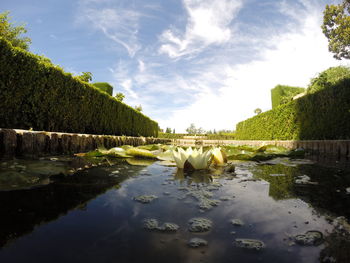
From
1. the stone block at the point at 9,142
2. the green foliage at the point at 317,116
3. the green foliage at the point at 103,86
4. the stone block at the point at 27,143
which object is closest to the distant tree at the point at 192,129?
the green foliage at the point at 103,86

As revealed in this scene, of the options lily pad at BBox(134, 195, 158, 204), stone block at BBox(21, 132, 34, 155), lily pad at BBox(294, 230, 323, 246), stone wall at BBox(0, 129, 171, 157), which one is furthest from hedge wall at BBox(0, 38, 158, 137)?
lily pad at BBox(294, 230, 323, 246)

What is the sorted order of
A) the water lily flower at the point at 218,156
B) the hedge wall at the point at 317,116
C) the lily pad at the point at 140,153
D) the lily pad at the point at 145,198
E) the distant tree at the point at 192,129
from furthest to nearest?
the distant tree at the point at 192,129 → the hedge wall at the point at 317,116 → the lily pad at the point at 140,153 → the water lily flower at the point at 218,156 → the lily pad at the point at 145,198

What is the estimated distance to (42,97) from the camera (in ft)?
13.4

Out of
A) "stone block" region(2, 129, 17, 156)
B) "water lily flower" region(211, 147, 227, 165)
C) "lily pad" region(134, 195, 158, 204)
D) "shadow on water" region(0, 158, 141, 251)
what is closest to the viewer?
"shadow on water" region(0, 158, 141, 251)

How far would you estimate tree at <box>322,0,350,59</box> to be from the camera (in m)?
15.4

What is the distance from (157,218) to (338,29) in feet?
71.4

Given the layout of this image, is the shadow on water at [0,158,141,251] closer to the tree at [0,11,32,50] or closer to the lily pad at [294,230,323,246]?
the lily pad at [294,230,323,246]

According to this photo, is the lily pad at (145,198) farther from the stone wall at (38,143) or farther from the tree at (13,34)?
the tree at (13,34)

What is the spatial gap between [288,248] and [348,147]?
4.34 m

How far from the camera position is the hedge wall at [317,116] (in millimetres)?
4953

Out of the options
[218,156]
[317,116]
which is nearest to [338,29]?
[317,116]

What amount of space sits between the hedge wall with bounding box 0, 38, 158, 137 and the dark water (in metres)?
3.31

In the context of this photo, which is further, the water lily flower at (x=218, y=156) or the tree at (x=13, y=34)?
the tree at (x=13, y=34)

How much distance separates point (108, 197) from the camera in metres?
0.77
